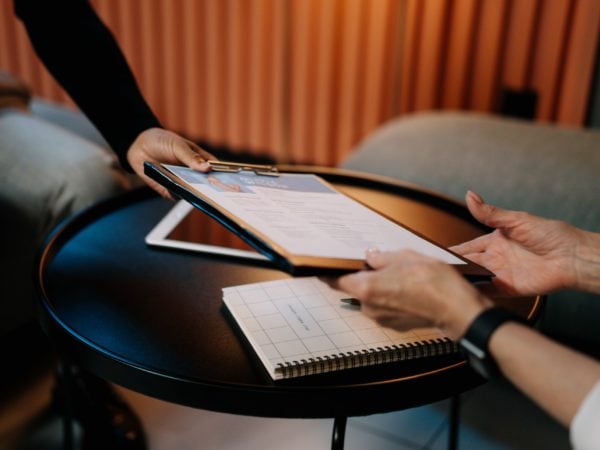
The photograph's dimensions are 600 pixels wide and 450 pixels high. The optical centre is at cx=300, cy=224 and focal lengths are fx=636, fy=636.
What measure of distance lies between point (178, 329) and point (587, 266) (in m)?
0.51

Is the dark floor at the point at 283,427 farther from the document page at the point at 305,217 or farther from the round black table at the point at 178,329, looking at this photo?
the document page at the point at 305,217

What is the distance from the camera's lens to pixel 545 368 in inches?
22.4

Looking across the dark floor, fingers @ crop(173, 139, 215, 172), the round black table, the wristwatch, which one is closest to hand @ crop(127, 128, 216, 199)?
fingers @ crop(173, 139, 215, 172)

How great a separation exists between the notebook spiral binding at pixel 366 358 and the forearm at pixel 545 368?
13 cm

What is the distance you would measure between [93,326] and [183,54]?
228cm

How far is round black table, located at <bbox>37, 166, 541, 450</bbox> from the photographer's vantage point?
0.64m

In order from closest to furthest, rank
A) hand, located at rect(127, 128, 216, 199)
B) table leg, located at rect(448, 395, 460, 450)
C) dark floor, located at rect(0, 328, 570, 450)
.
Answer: hand, located at rect(127, 128, 216, 199) → table leg, located at rect(448, 395, 460, 450) → dark floor, located at rect(0, 328, 570, 450)

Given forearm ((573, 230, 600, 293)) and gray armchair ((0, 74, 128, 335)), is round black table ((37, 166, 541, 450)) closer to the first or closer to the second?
forearm ((573, 230, 600, 293))

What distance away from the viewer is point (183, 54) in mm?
2840

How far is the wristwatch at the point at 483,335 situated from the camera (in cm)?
58

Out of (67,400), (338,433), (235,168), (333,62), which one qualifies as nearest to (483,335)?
(338,433)

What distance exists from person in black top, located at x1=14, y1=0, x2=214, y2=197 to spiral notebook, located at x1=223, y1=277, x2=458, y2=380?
0.28 metres

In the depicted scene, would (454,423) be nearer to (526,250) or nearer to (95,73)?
(526,250)

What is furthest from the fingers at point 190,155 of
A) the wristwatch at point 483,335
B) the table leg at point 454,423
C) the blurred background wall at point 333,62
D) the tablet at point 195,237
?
the blurred background wall at point 333,62
